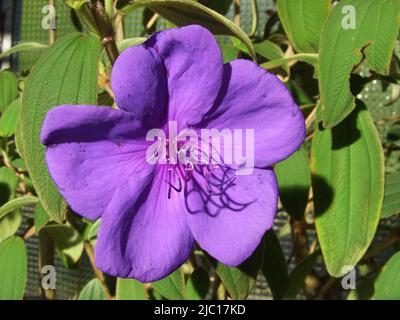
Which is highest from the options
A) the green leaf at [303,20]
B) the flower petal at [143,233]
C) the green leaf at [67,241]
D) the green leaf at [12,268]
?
the green leaf at [303,20]

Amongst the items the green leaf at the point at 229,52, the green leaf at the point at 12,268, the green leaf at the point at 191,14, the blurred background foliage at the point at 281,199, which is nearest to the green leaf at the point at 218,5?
the blurred background foliage at the point at 281,199

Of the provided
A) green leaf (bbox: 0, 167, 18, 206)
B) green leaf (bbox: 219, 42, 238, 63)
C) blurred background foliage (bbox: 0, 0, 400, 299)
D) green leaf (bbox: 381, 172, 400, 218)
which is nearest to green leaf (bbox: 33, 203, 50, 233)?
blurred background foliage (bbox: 0, 0, 400, 299)

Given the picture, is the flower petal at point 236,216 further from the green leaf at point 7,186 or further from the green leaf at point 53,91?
the green leaf at point 7,186

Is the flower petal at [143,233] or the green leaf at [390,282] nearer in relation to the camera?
the flower petal at [143,233]

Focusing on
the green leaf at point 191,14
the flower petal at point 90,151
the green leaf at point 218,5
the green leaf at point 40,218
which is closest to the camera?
the flower petal at point 90,151

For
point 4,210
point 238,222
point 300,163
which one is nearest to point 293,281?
point 300,163

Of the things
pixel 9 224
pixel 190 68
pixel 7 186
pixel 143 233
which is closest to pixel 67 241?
pixel 9 224

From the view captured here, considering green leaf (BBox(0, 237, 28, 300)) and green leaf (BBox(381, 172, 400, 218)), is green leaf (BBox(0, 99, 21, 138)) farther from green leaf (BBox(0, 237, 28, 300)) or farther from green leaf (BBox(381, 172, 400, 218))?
green leaf (BBox(381, 172, 400, 218))
